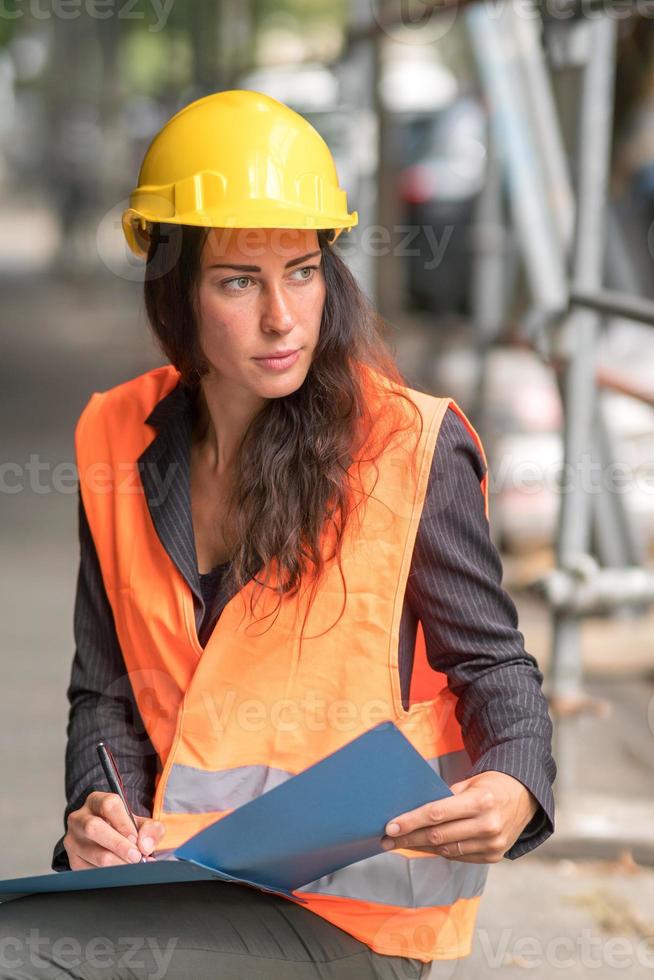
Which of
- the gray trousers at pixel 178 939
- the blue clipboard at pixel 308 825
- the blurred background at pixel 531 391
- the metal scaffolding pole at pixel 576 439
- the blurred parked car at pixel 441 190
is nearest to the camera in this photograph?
the blue clipboard at pixel 308 825

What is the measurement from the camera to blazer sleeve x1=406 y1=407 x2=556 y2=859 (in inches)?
69.2

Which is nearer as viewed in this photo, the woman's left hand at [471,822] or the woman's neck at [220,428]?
the woman's left hand at [471,822]

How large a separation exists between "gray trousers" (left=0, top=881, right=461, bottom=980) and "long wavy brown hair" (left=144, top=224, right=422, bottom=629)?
402 mm

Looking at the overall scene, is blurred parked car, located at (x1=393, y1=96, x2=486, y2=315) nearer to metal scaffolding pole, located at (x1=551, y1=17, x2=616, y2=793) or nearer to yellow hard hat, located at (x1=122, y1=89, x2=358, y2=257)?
metal scaffolding pole, located at (x1=551, y1=17, x2=616, y2=793)

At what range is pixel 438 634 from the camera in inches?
71.5

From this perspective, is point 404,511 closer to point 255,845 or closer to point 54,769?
point 255,845

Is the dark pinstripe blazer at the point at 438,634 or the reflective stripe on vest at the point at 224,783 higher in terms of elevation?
the dark pinstripe blazer at the point at 438,634

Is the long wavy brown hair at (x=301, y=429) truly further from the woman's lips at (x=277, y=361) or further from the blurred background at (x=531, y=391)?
the blurred background at (x=531, y=391)

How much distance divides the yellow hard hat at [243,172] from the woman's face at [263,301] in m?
0.03

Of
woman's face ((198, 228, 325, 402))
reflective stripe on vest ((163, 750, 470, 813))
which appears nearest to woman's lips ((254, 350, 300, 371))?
woman's face ((198, 228, 325, 402))

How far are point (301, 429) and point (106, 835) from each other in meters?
0.62

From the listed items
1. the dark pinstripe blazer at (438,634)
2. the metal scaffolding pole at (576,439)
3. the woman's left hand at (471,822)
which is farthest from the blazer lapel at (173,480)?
the metal scaffolding pole at (576,439)

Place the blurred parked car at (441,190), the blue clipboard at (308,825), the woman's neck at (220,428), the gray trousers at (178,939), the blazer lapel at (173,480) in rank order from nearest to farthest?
the blue clipboard at (308,825) < the gray trousers at (178,939) < the blazer lapel at (173,480) < the woman's neck at (220,428) < the blurred parked car at (441,190)

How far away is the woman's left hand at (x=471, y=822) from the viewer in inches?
60.1
